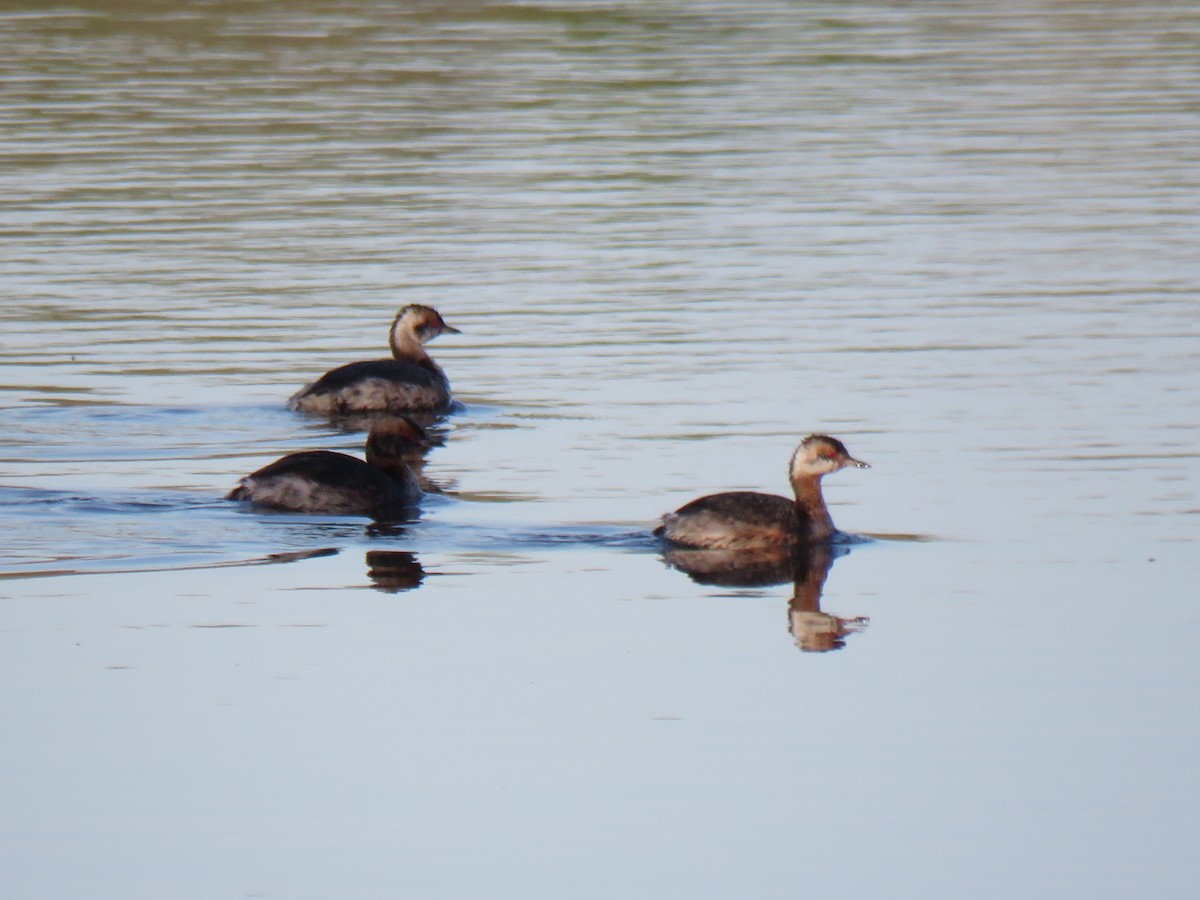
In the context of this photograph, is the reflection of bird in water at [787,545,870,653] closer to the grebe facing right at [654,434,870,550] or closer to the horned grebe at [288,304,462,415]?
the grebe facing right at [654,434,870,550]

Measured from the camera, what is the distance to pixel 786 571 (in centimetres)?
1416

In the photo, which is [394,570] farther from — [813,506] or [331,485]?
[813,506]

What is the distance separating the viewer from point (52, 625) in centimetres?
1250

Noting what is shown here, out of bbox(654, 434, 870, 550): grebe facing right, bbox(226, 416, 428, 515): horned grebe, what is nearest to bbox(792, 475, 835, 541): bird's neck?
bbox(654, 434, 870, 550): grebe facing right

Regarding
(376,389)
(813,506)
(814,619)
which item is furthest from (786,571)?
(376,389)

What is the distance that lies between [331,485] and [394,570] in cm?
169

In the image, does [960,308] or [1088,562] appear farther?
[960,308]

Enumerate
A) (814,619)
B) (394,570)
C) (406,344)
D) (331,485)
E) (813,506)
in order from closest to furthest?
(814,619)
(394,570)
(813,506)
(331,485)
(406,344)

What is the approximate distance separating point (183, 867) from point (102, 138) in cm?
3078

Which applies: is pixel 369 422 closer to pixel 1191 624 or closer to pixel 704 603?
pixel 704 603

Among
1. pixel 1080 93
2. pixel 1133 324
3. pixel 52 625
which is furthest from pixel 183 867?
pixel 1080 93

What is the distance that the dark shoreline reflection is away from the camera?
41.6ft

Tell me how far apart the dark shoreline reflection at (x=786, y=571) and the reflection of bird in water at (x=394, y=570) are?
1.47m

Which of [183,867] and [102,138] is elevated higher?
[102,138]
